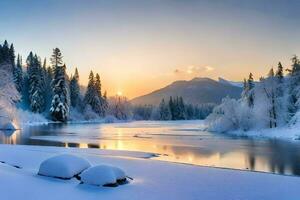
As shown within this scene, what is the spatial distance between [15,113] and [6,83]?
4788mm

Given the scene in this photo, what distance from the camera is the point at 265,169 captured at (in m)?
19.5

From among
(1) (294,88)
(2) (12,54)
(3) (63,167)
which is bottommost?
(3) (63,167)

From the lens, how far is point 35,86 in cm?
8725

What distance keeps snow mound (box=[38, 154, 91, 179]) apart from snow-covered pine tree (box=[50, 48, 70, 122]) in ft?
233

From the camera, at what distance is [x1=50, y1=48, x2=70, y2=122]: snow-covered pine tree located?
83.4m

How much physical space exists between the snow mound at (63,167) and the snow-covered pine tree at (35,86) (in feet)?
241

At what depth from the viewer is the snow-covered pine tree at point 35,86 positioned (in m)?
84.5

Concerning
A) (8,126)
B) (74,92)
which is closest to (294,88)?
(8,126)

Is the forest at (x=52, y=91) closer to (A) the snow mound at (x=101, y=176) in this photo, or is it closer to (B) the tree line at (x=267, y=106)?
(B) the tree line at (x=267, y=106)

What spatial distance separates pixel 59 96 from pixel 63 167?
72329 mm

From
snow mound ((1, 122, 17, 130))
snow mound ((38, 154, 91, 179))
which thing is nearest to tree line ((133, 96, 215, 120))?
snow mound ((1, 122, 17, 130))

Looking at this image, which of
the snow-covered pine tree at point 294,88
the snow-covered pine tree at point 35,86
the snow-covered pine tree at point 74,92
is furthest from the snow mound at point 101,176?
the snow-covered pine tree at point 74,92

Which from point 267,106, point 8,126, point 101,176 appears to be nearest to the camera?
point 101,176

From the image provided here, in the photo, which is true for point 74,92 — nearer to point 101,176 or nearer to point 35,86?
point 35,86
